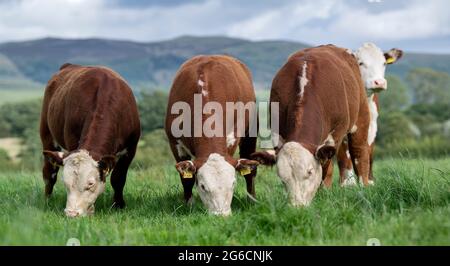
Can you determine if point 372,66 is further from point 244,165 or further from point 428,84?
point 428,84

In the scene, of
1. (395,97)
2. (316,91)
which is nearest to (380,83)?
(316,91)

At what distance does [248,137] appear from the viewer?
9.78 meters

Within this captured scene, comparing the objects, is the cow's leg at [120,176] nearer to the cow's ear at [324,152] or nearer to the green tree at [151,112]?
the cow's ear at [324,152]

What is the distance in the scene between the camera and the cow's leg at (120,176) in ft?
30.7

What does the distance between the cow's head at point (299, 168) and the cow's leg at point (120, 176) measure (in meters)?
2.92

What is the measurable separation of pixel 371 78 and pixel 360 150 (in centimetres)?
215

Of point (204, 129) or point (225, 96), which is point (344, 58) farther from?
point (204, 129)

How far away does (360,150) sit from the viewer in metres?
10.2

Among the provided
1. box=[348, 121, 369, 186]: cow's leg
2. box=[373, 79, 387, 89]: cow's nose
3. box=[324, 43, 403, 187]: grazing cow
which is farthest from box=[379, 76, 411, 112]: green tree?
box=[348, 121, 369, 186]: cow's leg

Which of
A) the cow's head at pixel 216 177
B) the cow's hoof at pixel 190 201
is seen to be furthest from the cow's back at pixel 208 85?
the cow's hoof at pixel 190 201

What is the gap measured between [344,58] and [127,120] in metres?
3.69

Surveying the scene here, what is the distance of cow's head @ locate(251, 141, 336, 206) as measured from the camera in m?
7.35

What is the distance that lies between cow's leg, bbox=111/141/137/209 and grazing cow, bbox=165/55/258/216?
31.6 inches
